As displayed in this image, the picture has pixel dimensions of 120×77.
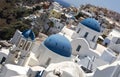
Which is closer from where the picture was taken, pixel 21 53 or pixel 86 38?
pixel 21 53

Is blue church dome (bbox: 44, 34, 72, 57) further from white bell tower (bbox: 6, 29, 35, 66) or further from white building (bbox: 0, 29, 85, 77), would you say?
white bell tower (bbox: 6, 29, 35, 66)

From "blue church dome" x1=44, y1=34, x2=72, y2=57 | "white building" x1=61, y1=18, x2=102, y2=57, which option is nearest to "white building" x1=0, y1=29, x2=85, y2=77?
"blue church dome" x1=44, y1=34, x2=72, y2=57

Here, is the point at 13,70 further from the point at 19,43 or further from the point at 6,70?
the point at 19,43

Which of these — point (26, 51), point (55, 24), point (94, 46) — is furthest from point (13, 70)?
point (55, 24)

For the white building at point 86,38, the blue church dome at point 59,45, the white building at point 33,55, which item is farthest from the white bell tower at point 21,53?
the white building at point 86,38

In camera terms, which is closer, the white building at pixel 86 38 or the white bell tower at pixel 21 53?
the white bell tower at pixel 21 53

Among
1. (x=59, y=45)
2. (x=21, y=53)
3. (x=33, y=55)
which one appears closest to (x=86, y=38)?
(x=33, y=55)

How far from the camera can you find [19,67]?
24844 millimetres

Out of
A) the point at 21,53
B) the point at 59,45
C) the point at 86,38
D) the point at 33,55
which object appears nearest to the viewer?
the point at 59,45

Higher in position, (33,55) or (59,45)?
(59,45)

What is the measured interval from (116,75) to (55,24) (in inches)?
1701

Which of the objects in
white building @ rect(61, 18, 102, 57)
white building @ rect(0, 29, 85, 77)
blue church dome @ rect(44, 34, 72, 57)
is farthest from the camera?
white building @ rect(61, 18, 102, 57)

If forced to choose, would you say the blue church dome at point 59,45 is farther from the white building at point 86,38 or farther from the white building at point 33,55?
the white building at point 86,38

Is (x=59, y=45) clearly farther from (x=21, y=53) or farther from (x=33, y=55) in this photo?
(x=21, y=53)
